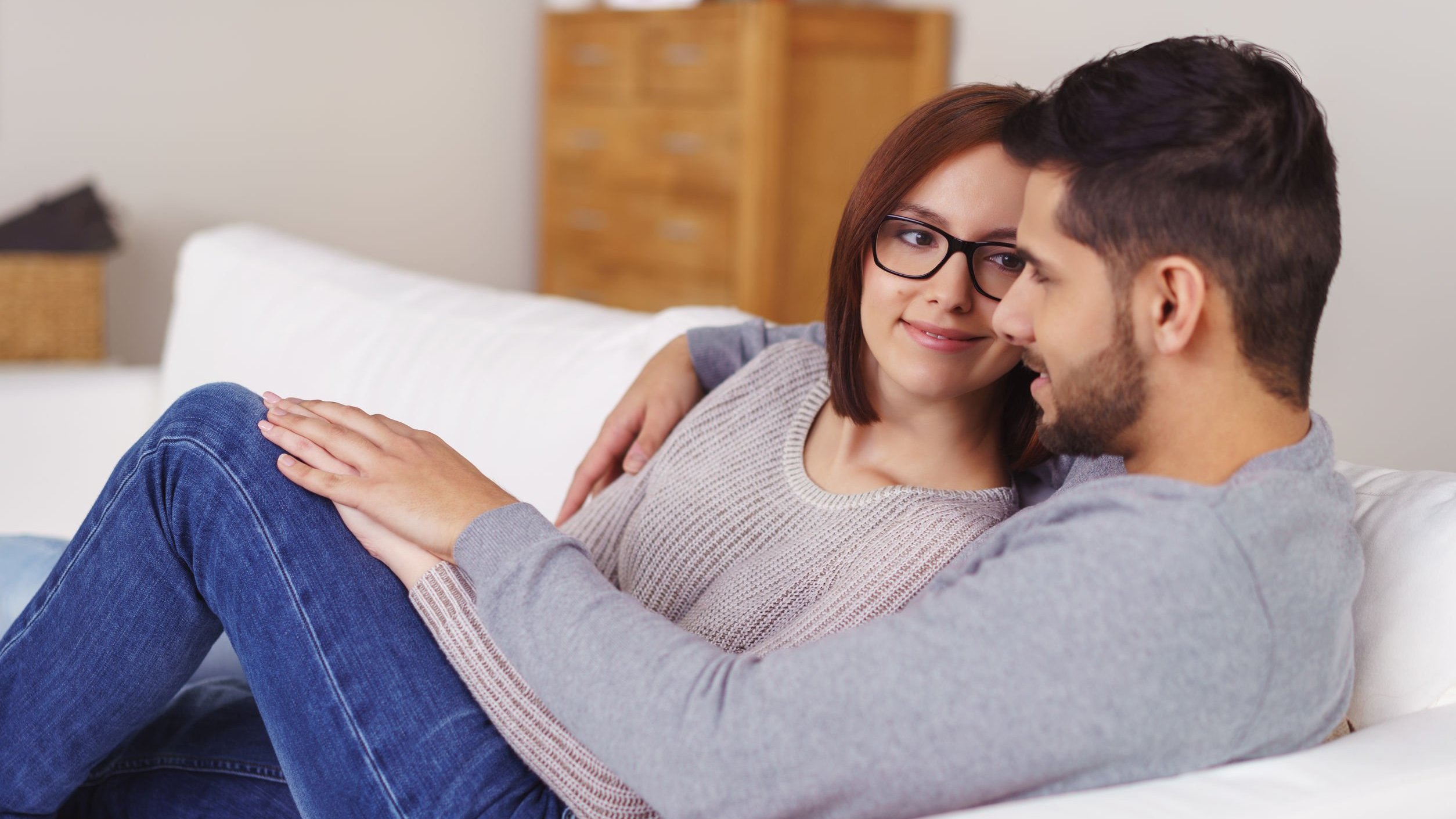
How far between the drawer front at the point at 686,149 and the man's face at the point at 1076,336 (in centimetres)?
272

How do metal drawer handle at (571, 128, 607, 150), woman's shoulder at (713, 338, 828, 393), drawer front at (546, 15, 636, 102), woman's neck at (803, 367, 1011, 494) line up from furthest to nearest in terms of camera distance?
metal drawer handle at (571, 128, 607, 150)
drawer front at (546, 15, 636, 102)
woman's shoulder at (713, 338, 828, 393)
woman's neck at (803, 367, 1011, 494)

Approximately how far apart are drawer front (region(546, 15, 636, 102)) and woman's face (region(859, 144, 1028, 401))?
9.59ft

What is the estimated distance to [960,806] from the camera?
0.80 metres

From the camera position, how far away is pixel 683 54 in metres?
3.74

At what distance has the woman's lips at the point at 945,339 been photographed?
3.93ft

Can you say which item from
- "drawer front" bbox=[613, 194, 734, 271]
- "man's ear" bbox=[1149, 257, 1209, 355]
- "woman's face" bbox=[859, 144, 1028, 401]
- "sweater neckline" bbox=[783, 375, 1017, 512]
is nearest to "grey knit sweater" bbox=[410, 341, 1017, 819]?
"sweater neckline" bbox=[783, 375, 1017, 512]

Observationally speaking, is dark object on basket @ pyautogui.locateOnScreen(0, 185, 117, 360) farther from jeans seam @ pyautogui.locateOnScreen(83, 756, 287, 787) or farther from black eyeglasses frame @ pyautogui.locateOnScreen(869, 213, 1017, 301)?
black eyeglasses frame @ pyautogui.locateOnScreen(869, 213, 1017, 301)

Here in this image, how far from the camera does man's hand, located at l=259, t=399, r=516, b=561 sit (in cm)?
104

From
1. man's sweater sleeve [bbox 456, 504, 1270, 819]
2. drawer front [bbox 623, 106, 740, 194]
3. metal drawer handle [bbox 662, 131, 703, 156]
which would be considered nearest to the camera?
man's sweater sleeve [bbox 456, 504, 1270, 819]

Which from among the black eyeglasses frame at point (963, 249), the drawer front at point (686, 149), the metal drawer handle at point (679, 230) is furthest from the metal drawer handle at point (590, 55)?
the black eyeglasses frame at point (963, 249)

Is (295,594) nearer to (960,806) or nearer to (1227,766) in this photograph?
(960,806)

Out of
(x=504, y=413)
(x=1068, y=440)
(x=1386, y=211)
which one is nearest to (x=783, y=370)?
(x=504, y=413)

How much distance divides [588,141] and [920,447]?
3133mm

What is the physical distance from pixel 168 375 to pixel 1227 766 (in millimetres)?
1856
